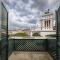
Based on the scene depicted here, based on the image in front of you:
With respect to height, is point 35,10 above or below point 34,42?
above

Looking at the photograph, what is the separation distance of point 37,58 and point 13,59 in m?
0.86

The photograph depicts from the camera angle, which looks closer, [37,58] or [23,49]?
[37,58]

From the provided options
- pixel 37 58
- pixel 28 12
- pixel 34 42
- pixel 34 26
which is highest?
pixel 28 12

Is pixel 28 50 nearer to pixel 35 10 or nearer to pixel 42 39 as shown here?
pixel 42 39

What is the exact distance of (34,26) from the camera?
10.8 metres

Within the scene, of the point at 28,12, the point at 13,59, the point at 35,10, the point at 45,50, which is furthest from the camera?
the point at 28,12

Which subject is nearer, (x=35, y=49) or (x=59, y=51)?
(x=59, y=51)

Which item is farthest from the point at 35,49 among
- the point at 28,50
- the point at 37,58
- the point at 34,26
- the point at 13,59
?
the point at 34,26

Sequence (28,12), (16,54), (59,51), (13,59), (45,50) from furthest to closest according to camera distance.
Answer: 1. (28,12)
2. (45,50)
3. (16,54)
4. (13,59)
5. (59,51)

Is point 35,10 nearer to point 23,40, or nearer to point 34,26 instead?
point 34,26

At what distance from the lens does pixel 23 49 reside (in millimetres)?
5656

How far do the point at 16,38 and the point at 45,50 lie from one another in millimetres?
1320

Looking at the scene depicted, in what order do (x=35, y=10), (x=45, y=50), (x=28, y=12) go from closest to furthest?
(x=45, y=50) → (x=35, y=10) → (x=28, y=12)

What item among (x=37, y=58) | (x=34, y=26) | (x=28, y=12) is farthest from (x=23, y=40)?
(x=28, y=12)
